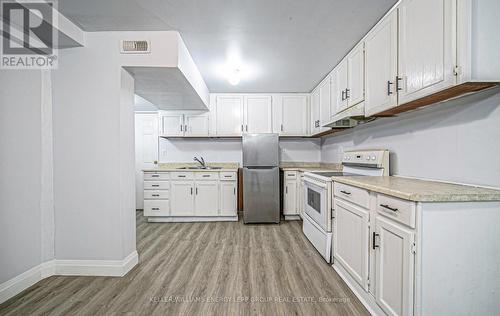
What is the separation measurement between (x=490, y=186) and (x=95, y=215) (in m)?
3.06

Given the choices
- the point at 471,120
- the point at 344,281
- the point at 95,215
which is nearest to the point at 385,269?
the point at 344,281

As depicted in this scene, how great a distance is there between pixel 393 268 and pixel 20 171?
2.97 metres

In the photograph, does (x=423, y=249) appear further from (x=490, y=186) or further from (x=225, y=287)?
(x=225, y=287)

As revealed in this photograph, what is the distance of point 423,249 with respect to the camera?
3.70 ft

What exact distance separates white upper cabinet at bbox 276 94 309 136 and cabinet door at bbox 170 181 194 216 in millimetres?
2020

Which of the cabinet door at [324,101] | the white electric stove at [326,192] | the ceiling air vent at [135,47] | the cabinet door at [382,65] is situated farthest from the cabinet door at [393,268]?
the ceiling air vent at [135,47]

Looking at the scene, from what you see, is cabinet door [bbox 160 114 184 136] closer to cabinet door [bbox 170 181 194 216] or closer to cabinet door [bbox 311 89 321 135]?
cabinet door [bbox 170 181 194 216]

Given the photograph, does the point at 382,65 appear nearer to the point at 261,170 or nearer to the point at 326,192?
the point at 326,192

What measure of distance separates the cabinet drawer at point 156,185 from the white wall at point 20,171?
5.86ft

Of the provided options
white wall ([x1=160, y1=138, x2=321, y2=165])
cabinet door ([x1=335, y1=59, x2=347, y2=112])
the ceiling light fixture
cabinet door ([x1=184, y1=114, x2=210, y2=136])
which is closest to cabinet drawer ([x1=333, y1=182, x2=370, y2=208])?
cabinet door ([x1=335, y1=59, x2=347, y2=112])

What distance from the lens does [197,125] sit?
13.8 feet

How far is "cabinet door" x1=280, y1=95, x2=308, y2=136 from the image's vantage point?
4.13 m

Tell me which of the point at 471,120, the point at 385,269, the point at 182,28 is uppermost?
the point at 182,28

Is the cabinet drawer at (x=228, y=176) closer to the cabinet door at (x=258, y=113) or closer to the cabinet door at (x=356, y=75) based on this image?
the cabinet door at (x=258, y=113)
